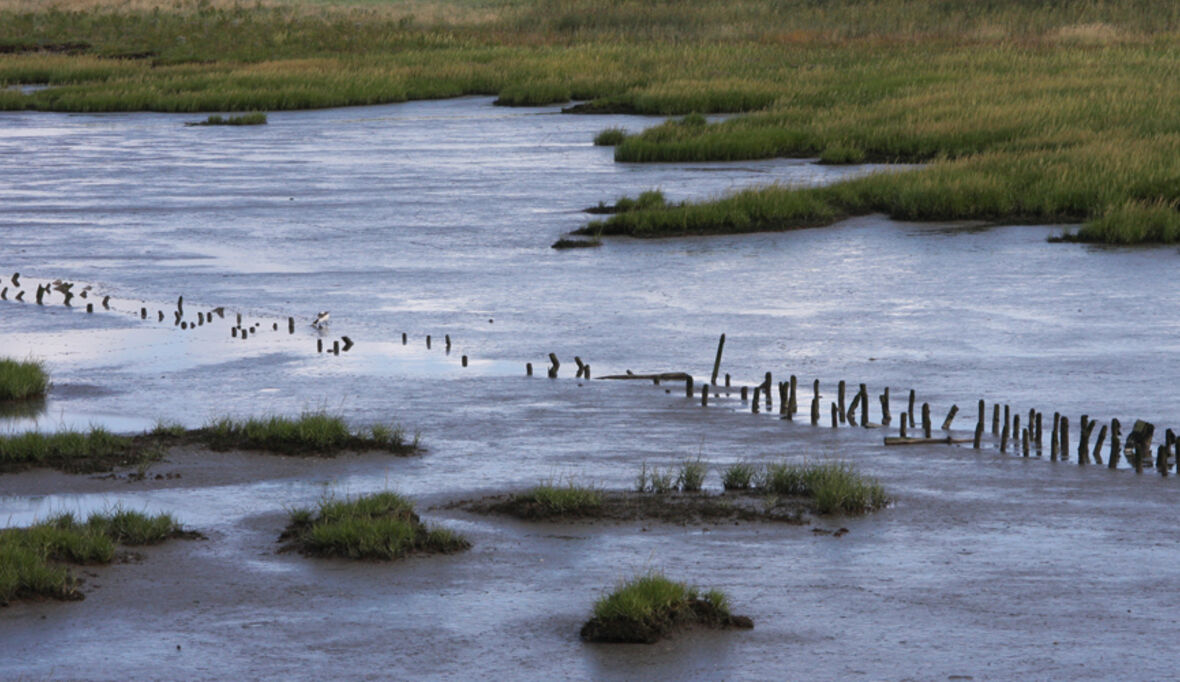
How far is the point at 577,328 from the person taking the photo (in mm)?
18125

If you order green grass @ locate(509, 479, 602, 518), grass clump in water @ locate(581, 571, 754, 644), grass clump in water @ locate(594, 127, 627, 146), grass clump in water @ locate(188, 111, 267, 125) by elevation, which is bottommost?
grass clump in water @ locate(581, 571, 754, 644)

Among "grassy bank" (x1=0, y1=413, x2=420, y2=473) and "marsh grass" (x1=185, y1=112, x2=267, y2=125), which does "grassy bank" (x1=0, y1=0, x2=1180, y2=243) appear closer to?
"marsh grass" (x1=185, y1=112, x2=267, y2=125)

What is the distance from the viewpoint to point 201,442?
12727 millimetres

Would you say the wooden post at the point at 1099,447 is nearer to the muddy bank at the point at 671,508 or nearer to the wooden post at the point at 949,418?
the wooden post at the point at 949,418

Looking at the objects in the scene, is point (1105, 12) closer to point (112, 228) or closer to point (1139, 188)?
point (1139, 188)

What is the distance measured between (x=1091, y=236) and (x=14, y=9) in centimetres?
8863

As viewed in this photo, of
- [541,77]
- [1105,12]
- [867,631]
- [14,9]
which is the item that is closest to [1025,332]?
[867,631]

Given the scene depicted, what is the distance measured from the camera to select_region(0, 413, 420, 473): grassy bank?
12.1 metres

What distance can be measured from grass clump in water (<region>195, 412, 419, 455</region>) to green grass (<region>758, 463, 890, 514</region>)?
9.68 ft

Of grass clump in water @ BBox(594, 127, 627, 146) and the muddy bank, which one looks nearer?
the muddy bank

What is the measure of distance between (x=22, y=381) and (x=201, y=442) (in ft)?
8.87

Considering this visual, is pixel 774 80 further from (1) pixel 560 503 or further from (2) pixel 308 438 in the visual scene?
(1) pixel 560 503

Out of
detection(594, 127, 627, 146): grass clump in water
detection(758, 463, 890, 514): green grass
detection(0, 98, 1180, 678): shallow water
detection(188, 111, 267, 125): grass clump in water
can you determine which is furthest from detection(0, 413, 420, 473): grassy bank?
detection(188, 111, 267, 125): grass clump in water

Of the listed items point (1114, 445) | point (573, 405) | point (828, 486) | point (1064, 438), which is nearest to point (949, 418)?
point (1064, 438)
